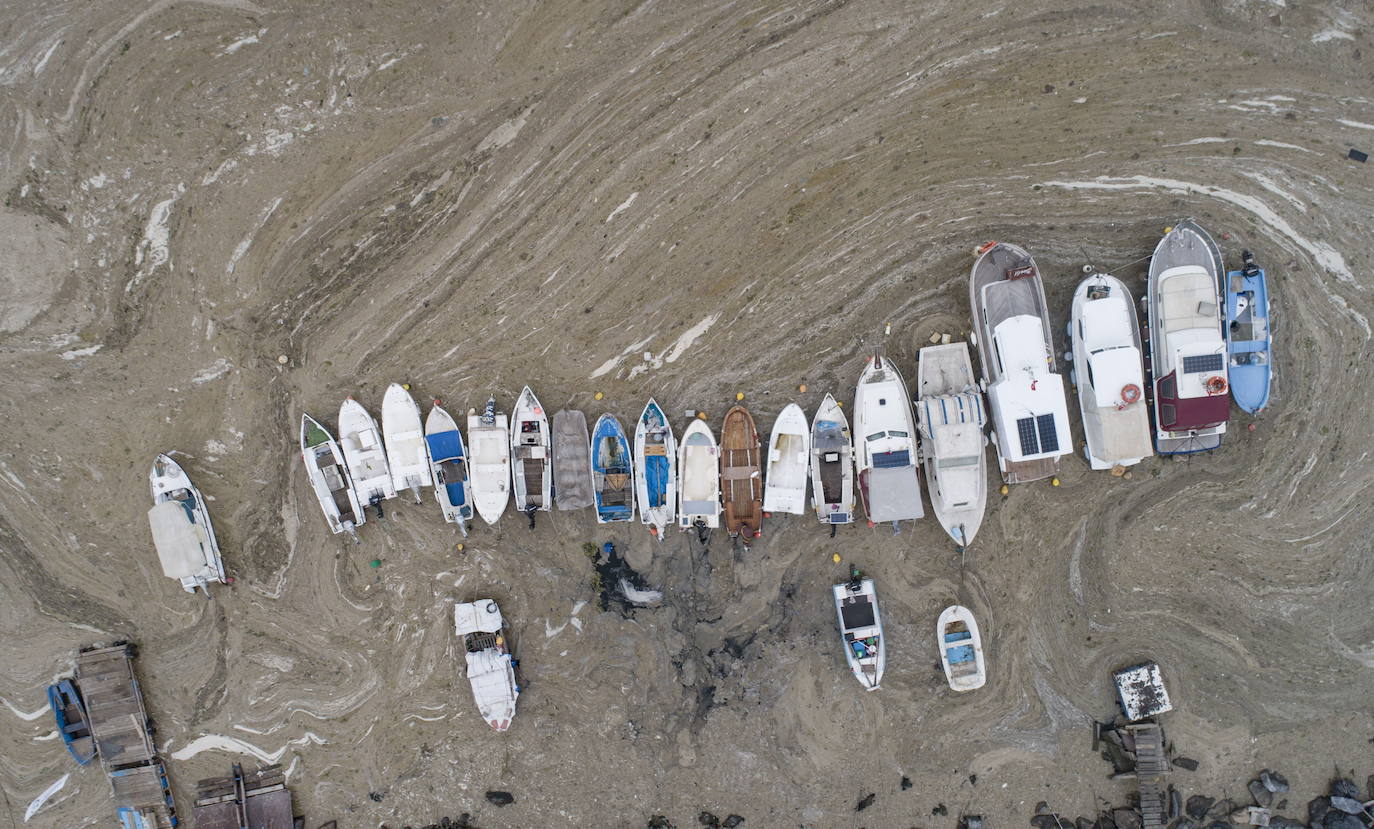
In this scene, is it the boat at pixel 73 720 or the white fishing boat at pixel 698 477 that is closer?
the white fishing boat at pixel 698 477

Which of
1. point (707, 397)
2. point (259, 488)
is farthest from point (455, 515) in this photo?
point (707, 397)

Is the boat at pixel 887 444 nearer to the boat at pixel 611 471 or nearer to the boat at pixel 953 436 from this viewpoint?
the boat at pixel 953 436

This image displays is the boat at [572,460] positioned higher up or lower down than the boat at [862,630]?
higher up

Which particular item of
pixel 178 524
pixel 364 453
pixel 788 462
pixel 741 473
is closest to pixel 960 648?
pixel 788 462

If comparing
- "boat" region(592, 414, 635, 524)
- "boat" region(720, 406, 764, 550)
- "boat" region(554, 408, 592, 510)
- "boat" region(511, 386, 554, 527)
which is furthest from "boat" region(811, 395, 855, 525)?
"boat" region(511, 386, 554, 527)

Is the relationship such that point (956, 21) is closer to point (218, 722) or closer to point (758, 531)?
point (758, 531)

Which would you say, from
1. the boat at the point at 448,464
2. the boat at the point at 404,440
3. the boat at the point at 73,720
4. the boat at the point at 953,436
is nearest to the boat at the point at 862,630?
the boat at the point at 953,436

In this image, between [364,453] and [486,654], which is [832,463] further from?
[364,453]

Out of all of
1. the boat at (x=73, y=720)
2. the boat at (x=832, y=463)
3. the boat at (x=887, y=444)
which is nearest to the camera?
the boat at (x=887, y=444)
